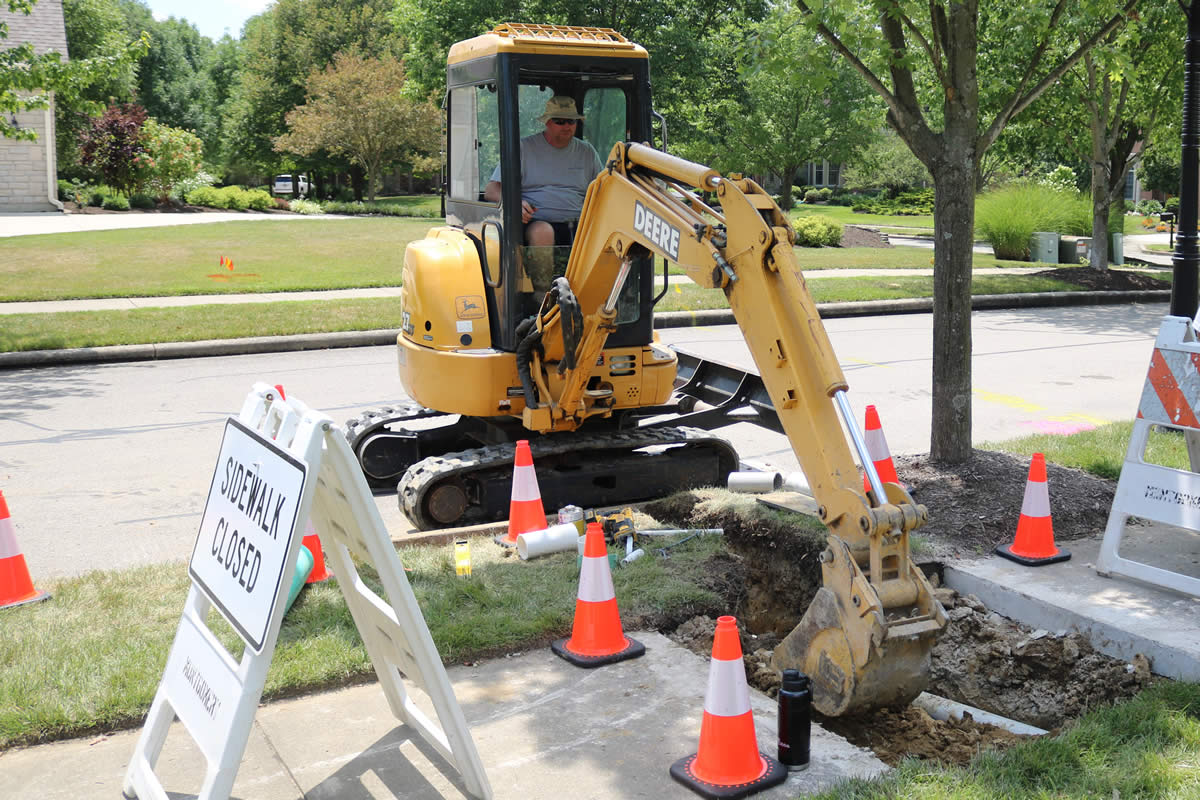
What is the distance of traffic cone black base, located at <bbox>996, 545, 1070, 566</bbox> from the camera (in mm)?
6211

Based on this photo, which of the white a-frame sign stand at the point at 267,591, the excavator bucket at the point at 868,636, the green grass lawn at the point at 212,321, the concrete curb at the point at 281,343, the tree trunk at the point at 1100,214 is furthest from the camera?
the tree trunk at the point at 1100,214

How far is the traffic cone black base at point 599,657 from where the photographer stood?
5.06 metres

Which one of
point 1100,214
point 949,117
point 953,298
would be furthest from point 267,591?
point 1100,214

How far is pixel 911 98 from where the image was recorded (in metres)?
7.92

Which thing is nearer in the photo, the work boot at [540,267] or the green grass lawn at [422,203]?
the work boot at [540,267]

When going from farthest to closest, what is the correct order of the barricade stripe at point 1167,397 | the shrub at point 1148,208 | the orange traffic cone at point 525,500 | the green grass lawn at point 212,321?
the shrub at point 1148,208, the green grass lawn at point 212,321, the orange traffic cone at point 525,500, the barricade stripe at point 1167,397

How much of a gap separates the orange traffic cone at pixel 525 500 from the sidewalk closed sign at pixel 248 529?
2524 mm

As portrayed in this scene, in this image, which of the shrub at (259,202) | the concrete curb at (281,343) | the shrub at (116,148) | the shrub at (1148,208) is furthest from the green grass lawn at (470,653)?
the shrub at (1148,208)

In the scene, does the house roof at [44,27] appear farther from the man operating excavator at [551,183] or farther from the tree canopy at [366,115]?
the man operating excavator at [551,183]

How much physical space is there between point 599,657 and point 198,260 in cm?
2017

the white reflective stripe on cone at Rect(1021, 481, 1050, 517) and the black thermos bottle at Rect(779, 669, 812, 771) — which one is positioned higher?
the white reflective stripe on cone at Rect(1021, 481, 1050, 517)

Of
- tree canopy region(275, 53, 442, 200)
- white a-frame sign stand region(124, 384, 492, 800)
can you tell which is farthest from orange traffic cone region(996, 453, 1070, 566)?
tree canopy region(275, 53, 442, 200)

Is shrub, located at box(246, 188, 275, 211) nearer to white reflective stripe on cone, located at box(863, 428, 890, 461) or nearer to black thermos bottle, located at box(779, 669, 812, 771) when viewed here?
white reflective stripe on cone, located at box(863, 428, 890, 461)

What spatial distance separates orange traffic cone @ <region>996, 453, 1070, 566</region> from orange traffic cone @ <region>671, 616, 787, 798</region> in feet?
9.43
